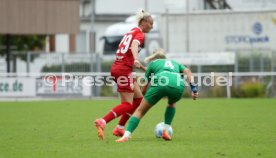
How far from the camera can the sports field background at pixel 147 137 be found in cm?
1103

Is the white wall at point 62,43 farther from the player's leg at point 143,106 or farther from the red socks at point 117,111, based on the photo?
the player's leg at point 143,106

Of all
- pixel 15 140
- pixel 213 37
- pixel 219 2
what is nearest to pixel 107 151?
pixel 15 140

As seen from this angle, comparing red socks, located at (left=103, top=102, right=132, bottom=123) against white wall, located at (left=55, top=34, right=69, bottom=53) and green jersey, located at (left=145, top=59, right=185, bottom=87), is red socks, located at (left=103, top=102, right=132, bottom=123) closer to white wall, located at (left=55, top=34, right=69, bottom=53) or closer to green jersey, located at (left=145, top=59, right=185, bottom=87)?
green jersey, located at (left=145, top=59, right=185, bottom=87)

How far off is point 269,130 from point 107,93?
2157cm

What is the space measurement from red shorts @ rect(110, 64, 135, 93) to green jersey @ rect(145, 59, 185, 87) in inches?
22.0

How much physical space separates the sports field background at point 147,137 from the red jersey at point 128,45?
1.34m

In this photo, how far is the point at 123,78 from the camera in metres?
13.7

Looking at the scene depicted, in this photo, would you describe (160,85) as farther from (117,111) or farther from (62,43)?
(62,43)

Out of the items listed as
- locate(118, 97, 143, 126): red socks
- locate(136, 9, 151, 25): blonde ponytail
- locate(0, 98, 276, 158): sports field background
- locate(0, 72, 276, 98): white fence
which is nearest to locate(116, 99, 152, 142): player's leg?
locate(0, 98, 276, 158): sports field background

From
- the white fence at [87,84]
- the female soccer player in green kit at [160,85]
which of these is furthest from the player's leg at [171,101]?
the white fence at [87,84]

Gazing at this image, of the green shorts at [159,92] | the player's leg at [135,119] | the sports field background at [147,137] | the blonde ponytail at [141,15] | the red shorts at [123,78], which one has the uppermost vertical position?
the blonde ponytail at [141,15]

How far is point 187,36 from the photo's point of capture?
4044cm

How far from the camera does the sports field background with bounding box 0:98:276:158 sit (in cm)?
1103

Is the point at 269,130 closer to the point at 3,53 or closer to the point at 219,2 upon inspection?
the point at 3,53
